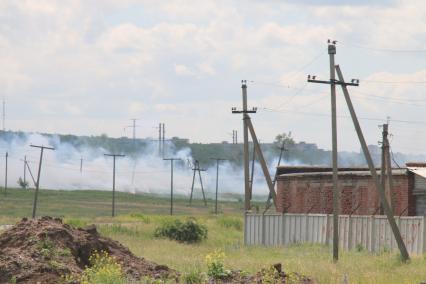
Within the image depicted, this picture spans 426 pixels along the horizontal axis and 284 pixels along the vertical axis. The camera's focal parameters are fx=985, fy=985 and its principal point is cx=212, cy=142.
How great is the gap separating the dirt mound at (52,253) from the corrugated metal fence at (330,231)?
1359 centimetres

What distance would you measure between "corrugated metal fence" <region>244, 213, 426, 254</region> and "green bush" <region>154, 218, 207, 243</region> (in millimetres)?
4631

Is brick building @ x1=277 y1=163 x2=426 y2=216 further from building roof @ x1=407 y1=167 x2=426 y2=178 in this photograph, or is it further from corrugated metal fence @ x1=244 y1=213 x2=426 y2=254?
corrugated metal fence @ x1=244 y1=213 x2=426 y2=254

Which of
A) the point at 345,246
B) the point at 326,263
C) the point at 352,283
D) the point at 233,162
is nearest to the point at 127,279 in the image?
the point at 352,283

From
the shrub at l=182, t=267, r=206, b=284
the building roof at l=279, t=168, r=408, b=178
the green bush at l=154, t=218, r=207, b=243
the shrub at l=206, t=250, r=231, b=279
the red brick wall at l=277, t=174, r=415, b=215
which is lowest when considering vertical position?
the green bush at l=154, t=218, r=207, b=243

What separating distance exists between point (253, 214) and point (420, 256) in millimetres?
14737

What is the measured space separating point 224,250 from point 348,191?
8630 millimetres

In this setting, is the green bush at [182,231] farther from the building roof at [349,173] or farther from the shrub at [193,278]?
the shrub at [193,278]

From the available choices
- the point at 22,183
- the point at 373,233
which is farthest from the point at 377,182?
the point at 22,183

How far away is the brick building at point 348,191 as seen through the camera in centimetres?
4259

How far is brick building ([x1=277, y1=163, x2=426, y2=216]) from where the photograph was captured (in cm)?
4259

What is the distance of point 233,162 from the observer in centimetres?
16188

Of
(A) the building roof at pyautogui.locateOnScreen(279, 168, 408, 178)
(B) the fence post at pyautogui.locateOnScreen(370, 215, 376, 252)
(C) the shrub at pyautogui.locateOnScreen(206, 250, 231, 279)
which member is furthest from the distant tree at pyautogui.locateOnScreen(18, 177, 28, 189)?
(C) the shrub at pyautogui.locateOnScreen(206, 250, 231, 279)

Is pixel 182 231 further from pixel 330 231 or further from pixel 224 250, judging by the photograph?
pixel 330 231

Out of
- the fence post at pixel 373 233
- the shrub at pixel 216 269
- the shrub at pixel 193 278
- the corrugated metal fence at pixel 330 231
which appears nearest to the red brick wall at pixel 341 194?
the corrugated metal fence at pixel 330 231
